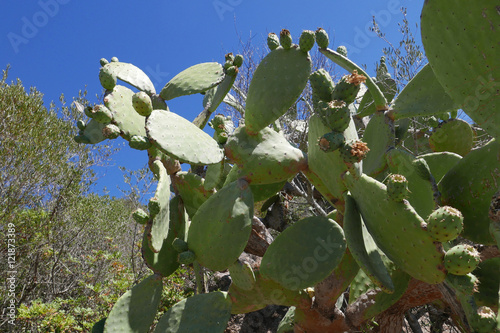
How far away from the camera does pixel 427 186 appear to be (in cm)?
136

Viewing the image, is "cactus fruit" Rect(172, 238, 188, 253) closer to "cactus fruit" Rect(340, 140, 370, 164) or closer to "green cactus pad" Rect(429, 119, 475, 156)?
"cactus fruit" Rect(340, 140, 370, 164)

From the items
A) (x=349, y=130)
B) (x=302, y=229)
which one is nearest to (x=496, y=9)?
(x=349, y=130)

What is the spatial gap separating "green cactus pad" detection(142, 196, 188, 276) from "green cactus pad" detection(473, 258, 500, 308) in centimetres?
124

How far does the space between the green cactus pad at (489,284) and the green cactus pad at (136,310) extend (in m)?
1.33

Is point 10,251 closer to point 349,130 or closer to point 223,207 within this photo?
point 223,207

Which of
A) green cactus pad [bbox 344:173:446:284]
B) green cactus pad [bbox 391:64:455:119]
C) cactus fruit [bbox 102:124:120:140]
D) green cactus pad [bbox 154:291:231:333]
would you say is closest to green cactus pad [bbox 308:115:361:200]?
green cactus pad [bbox 344:173:446:284]

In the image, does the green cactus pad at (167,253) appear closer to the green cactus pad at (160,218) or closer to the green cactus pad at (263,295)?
the green cactus pad at (160,218)

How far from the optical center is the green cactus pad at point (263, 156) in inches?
59.0

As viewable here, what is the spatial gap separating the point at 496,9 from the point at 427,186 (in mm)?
651

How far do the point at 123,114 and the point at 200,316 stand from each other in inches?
39.8

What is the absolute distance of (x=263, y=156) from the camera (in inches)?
59.1

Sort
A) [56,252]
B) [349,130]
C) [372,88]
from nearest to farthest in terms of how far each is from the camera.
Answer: [349,130] → [372,88] → [56,252]

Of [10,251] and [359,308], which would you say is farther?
[10,251]

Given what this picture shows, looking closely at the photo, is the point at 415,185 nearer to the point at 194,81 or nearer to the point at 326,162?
the point at 326,162
